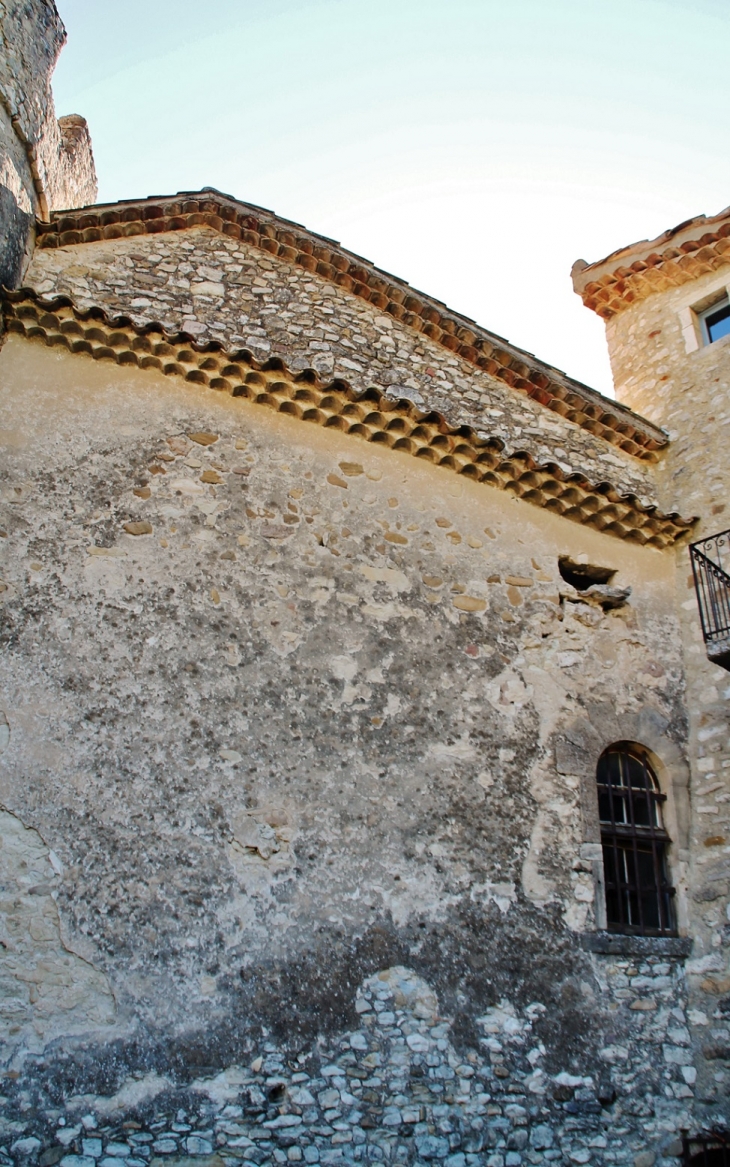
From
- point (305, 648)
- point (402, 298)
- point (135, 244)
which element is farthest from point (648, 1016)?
point (135, 244)

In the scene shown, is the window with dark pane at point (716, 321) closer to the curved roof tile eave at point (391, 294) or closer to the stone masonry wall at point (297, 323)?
the curved roof tile eave at point (391, 294)

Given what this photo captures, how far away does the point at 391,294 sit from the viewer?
9211mm

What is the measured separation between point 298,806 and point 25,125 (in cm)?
649

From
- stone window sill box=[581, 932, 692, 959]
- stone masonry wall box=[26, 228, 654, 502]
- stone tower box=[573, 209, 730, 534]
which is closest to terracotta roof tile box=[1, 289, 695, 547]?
stone masonry wall box=[26, 228, 654, 502]

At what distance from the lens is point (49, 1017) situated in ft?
17.7

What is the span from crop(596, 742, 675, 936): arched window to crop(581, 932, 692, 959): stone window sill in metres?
0.15

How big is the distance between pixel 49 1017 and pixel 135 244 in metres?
6.55

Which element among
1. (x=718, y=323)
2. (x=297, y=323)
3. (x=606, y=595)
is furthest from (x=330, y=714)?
(x=718, y=323)

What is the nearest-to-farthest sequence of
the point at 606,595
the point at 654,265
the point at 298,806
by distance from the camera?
the point at 298,806 → the point at 606,595 → the point at 654,265

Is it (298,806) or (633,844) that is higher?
(633,844)

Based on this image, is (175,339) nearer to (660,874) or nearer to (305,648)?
(305,648)

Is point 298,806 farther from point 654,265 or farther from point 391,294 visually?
point 654,265

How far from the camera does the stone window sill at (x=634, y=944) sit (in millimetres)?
6918

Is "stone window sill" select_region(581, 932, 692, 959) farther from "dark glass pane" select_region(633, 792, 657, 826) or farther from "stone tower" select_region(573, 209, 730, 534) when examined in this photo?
"stone tower" select_region(573, 209, 730, 534)
